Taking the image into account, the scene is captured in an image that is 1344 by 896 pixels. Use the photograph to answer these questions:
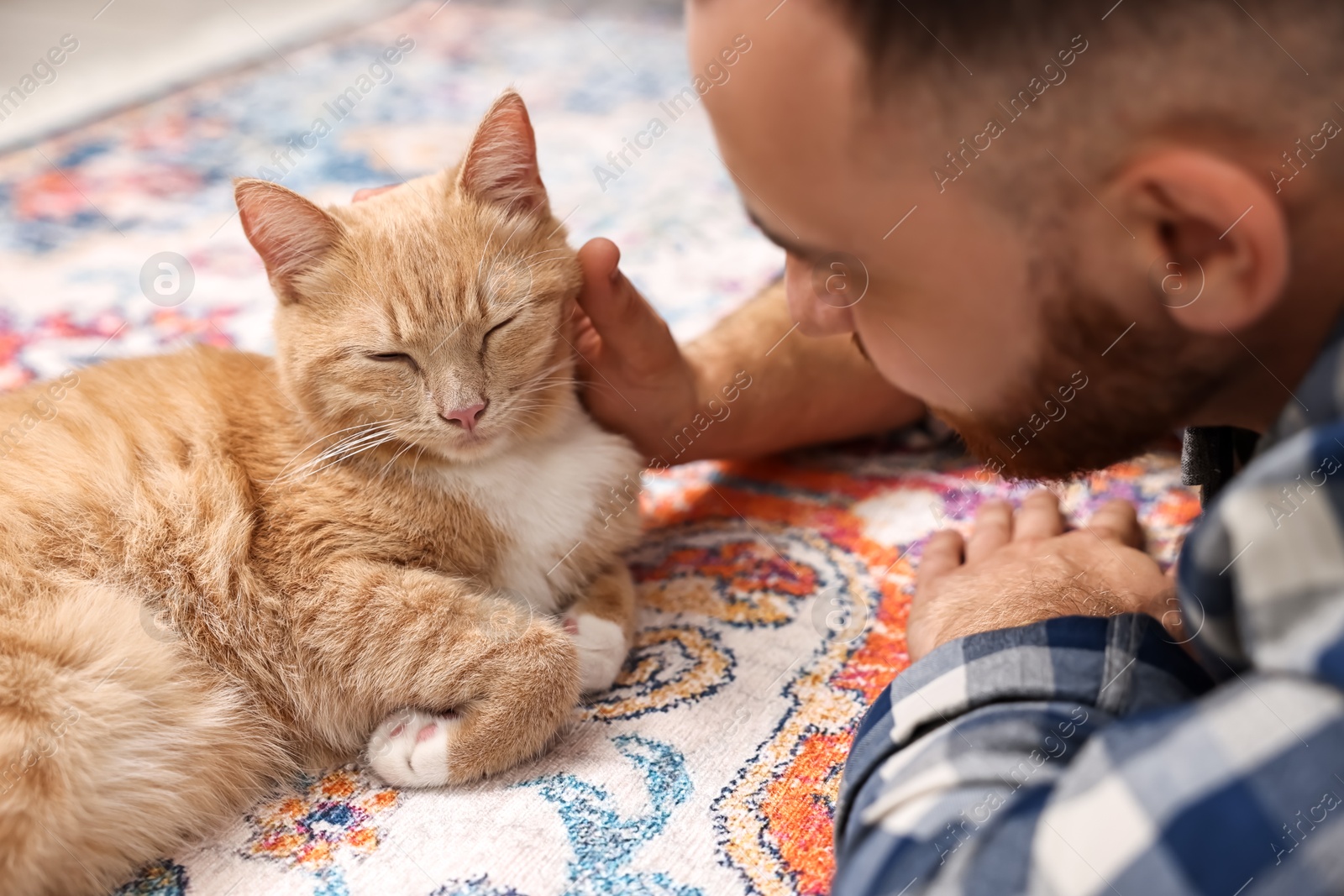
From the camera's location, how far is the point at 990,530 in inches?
46.5

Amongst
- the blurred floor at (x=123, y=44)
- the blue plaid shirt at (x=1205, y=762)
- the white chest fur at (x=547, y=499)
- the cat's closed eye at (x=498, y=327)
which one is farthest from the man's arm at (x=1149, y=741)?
the blurred floor at (x=123, y=44)

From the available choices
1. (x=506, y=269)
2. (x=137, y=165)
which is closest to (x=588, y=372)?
(x=506, y=269)

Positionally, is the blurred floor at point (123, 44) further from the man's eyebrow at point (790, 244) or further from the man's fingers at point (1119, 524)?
the man's fingers at point (1119, 524)

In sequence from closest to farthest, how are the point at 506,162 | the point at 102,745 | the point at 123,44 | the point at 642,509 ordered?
the point at 102,745
the point at 506,162
the point at 642,509
the point at 123,44

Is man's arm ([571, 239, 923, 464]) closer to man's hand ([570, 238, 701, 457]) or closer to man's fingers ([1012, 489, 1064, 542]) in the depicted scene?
man's hand ([570, 238, 701, 457])

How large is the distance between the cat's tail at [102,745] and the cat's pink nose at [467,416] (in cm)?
33

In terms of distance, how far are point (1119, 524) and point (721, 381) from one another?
54cm

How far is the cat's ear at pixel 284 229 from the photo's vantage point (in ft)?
3.39

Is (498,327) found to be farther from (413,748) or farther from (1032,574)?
(1032,574)

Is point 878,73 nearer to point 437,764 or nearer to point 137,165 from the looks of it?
point 437,764

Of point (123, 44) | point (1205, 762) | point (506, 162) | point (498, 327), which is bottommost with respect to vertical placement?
point (1205, 762)

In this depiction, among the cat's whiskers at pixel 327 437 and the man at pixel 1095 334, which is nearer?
the man at pixel 1095 334

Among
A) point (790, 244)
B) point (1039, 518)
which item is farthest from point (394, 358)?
point (1039, 518)

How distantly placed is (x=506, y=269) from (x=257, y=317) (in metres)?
0.85
